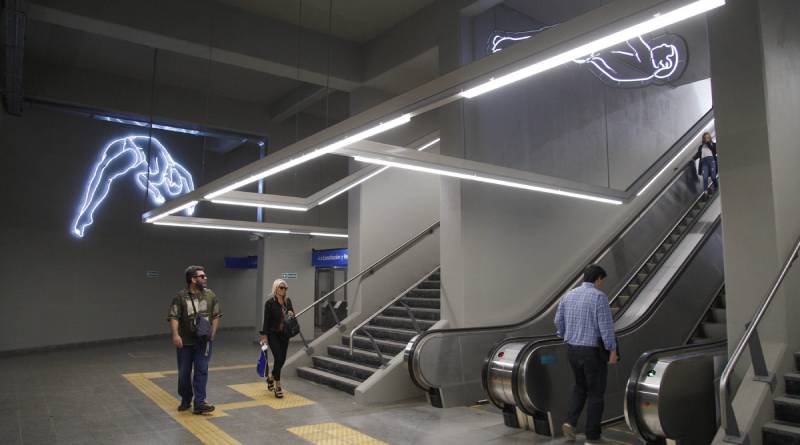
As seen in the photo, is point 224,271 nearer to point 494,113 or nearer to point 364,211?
point 364,211

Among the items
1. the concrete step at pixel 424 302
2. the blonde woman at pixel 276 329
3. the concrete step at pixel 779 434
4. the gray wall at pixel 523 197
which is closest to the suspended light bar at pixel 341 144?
the blonde woman at pixel 276 329

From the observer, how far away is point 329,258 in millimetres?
13547

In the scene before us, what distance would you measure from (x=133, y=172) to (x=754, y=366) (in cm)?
1438

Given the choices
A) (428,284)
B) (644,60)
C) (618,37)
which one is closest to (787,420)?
(618,37)

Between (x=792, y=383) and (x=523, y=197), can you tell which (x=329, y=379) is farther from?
(x=792, y=383)

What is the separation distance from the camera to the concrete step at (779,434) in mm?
3928

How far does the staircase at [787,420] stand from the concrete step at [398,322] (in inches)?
193

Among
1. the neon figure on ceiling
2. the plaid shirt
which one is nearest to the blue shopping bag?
the plaid shirt

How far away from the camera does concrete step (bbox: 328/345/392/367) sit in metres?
8.31

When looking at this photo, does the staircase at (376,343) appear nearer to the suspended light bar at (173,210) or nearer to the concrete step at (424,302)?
the concrete step at (424,302)

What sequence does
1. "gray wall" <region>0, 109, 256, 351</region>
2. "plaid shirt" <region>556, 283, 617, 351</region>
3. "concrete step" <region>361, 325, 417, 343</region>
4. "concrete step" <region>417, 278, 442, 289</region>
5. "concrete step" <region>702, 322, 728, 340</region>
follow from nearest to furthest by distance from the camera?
"plaid shirt" <region>556, 283, 617, 351</region> → "concrete step" <region>702, 322, 728, 340</region> → "concrete step" <region>361, 325, 417, 343</region> → "concrete step" <region>417, 278, 442, 289</region> → "gray wall" <region>0, 109, 256, 351</region>

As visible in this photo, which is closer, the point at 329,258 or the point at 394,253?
the point at 394,253

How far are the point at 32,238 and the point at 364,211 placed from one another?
780 cm

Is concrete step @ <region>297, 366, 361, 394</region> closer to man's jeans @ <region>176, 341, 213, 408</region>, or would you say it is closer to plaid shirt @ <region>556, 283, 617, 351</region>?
man's jeans @ <region>176, 341, 213, 408</region>
